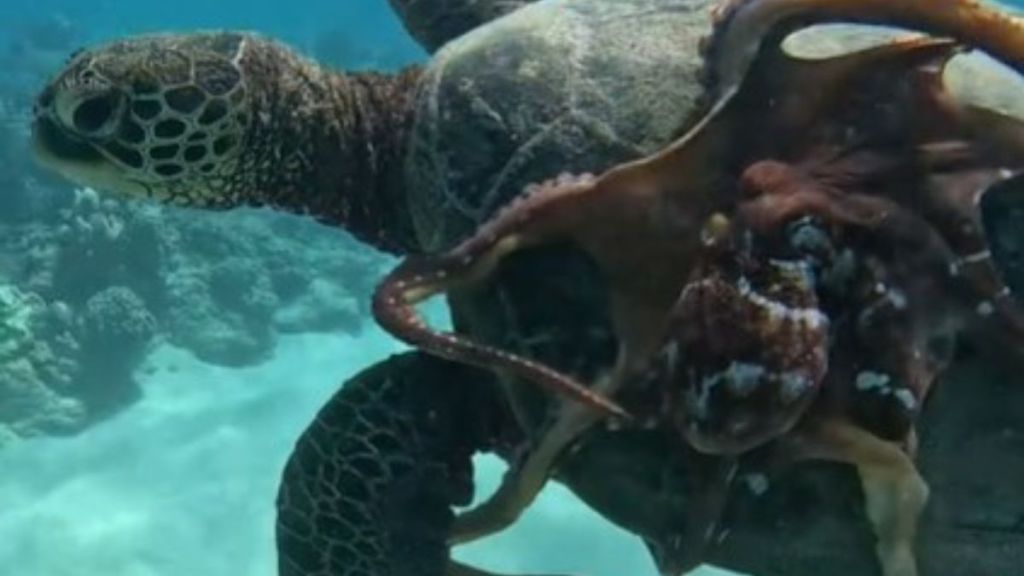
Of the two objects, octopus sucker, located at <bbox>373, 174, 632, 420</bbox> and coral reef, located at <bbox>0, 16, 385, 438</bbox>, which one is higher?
coral reef, located at <bbox>0, 16, 385, 438</bbox>

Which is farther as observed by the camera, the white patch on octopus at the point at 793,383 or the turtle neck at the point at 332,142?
the turtle neck at the point at 332,142

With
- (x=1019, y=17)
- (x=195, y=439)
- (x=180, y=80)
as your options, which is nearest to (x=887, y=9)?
(x=1019, y=17)

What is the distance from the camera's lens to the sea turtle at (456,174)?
232 cm

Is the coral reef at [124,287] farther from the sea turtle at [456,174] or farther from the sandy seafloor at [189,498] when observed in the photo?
the sea turtle at [456,174]

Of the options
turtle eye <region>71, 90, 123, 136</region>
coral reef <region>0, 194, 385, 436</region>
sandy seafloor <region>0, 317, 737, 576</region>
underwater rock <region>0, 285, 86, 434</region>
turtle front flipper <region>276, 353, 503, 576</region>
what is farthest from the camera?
coral reef <region>0, 194, 385, 436</region>

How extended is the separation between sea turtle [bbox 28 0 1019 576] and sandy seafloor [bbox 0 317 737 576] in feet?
15.5

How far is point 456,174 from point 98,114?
37.3 inches

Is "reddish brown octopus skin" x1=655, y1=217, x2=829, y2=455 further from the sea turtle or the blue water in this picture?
the blue water

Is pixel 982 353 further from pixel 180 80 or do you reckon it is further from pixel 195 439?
pixel 195 439

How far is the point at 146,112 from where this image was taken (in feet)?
9.62

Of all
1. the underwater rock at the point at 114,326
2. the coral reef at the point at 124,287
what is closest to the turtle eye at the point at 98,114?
the coral reef at the point at 124,287

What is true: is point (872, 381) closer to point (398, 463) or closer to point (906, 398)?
point (906, 398)

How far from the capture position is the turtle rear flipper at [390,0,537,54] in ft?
12.4

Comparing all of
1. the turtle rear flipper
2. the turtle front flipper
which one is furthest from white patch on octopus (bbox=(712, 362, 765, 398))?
the turtle rear flipper
